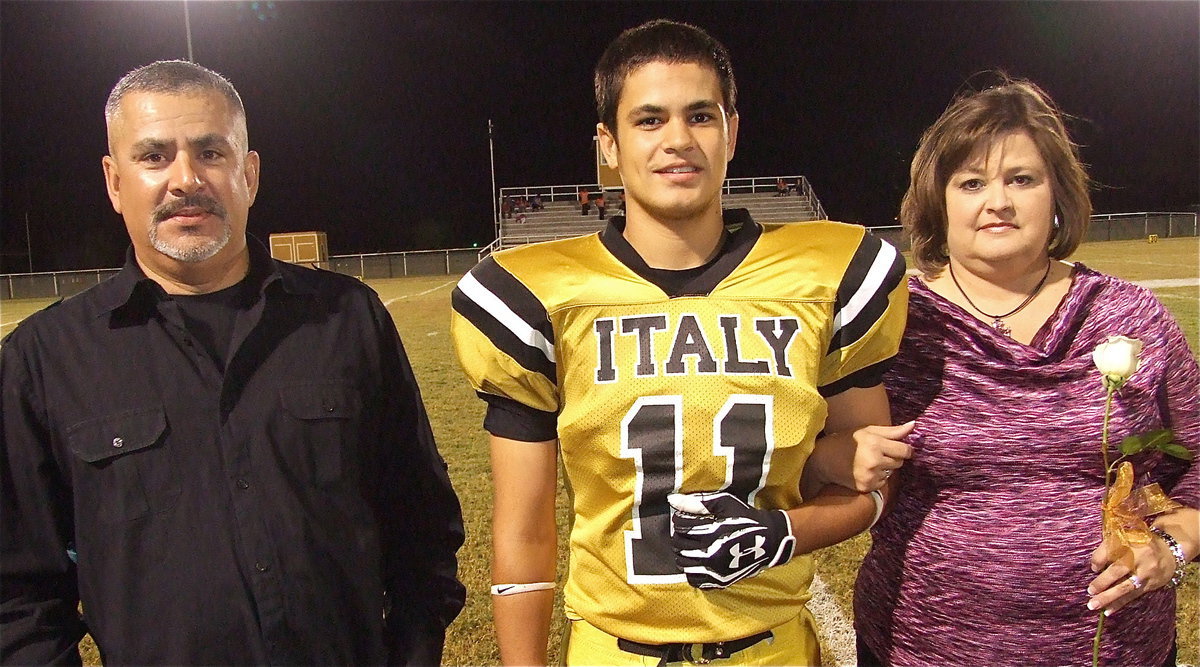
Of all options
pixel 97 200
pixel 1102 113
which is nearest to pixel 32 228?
pixel 97 200

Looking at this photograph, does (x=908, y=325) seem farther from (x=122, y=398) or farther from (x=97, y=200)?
(x=97, y=200)

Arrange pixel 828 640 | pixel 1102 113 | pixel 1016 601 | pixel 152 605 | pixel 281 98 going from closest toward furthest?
pixel 152 605
pixel 1016 601
pixel 828 640
pixel 1102 113
pixel 281 98

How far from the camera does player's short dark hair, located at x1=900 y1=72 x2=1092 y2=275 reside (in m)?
1.63

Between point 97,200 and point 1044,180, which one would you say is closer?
point 1044,180

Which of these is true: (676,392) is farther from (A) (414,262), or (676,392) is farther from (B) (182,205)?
(A) (414,262)

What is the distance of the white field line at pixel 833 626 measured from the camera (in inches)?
104

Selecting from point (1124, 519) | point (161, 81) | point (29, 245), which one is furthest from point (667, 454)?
point (29, 245)

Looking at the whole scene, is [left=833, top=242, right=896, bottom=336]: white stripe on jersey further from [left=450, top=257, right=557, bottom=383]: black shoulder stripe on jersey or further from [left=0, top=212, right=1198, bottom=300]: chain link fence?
[left=0, top=212, right=1198, bottom=300]: chain link fence

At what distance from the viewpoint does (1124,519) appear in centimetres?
137

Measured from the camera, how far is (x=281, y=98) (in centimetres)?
2716

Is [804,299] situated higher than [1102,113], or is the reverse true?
[1102,113]

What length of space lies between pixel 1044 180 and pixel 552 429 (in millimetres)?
1163

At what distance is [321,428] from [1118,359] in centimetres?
142

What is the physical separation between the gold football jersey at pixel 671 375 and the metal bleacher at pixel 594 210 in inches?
938
